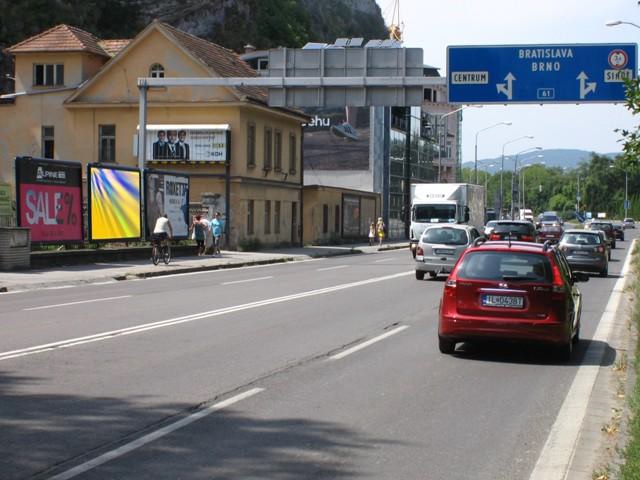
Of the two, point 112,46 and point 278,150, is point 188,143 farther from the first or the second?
point 112,46

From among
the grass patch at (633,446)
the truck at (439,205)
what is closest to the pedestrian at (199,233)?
the truck at (439,205)

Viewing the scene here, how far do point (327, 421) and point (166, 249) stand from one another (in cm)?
2483

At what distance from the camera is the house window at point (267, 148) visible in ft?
162

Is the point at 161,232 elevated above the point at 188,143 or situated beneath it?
situated beneath

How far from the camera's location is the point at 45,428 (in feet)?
24.9

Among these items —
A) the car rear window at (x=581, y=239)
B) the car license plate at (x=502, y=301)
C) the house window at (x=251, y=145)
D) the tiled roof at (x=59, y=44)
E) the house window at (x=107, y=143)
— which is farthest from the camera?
the house window at (x=107, y=143)

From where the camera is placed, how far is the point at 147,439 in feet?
24.1

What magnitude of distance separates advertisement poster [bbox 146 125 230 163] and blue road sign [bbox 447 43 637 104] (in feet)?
51.0

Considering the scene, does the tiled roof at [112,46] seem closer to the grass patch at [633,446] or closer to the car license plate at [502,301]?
the car license plate at [502,301]

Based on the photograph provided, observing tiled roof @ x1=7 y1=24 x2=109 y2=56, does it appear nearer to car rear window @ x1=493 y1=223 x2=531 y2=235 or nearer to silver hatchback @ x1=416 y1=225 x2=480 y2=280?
car rear window @ x1=493 y1=223 x2=531 y2=235

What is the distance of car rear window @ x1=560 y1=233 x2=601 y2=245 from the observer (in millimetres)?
31547

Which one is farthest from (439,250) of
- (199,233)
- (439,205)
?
(439,205)

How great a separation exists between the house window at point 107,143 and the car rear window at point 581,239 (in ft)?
80.4

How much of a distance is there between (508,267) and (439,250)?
1459 cm
